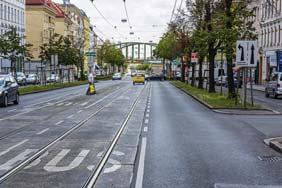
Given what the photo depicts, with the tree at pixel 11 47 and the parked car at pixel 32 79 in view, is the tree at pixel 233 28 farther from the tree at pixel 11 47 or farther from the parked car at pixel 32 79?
the parked car at pixel 32 79

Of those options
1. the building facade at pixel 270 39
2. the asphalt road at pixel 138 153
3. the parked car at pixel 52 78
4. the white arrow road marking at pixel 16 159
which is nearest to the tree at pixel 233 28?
the asphalt road at pixel 138 153

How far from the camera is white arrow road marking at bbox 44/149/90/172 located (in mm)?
10185

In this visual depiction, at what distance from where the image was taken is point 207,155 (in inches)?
480

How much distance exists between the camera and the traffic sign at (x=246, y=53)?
2620 centimetres

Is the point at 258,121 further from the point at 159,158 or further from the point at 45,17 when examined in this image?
the point at 45,17

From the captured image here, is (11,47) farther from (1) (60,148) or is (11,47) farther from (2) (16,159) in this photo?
(2) (16,159)

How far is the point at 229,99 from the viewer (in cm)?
3225

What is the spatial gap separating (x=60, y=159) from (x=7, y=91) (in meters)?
19.2

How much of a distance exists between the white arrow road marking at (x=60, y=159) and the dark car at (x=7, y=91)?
1727 cm

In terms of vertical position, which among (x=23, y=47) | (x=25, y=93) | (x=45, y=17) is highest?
(x=45, y=17)

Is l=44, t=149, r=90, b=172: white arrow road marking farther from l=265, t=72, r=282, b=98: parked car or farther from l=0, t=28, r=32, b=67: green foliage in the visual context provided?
l=0, t=28, r=32, b=67: green foliage

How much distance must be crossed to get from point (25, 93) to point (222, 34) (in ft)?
66.4

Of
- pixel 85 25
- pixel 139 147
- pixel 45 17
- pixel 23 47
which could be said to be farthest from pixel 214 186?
pixel 85 25

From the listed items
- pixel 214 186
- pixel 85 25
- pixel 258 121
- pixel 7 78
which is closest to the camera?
pixel 214 186
